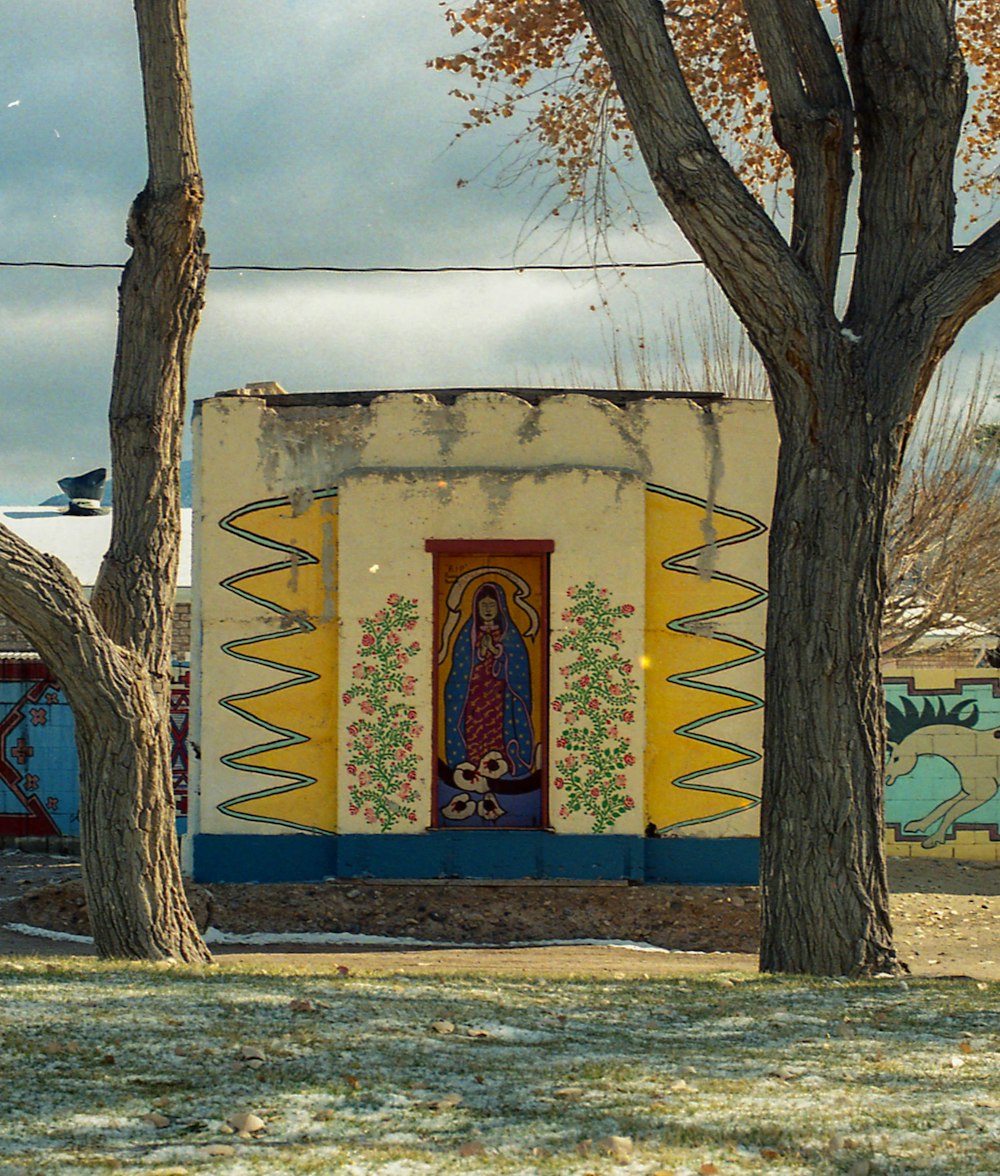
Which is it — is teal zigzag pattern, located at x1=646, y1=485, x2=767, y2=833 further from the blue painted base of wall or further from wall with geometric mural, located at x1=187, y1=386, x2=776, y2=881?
the blue painted base of wall

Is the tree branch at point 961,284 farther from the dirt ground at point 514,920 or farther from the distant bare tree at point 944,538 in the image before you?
the distant bare tree at point 944,538

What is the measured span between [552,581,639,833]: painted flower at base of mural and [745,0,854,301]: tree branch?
16.0ft

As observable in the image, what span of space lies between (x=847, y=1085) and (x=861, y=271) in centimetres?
479

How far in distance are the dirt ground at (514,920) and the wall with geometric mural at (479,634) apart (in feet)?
1.09

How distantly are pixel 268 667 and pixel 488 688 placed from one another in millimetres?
1861

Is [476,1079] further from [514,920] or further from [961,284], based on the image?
[514,920]

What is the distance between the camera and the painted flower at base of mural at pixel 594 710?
12.6m

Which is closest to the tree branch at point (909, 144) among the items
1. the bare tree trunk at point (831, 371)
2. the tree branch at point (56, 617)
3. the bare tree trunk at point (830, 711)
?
the bare tree trunk at point (831, 371)

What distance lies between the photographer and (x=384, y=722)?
1261cm

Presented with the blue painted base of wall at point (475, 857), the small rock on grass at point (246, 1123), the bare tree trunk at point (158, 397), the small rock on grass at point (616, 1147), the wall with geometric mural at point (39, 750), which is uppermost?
the bare tree trunk at point (158, 397)

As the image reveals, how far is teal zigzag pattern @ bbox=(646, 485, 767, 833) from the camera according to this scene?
41.8ft

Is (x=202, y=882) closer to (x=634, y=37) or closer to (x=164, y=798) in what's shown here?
(x=164, y=798)

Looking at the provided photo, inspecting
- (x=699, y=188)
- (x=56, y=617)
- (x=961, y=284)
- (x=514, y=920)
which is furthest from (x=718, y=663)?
(x=56, y=617)

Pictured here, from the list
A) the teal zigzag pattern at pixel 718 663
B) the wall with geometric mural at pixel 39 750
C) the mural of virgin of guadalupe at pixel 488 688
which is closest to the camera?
the teal zigzag pattern at pixel 718 663
